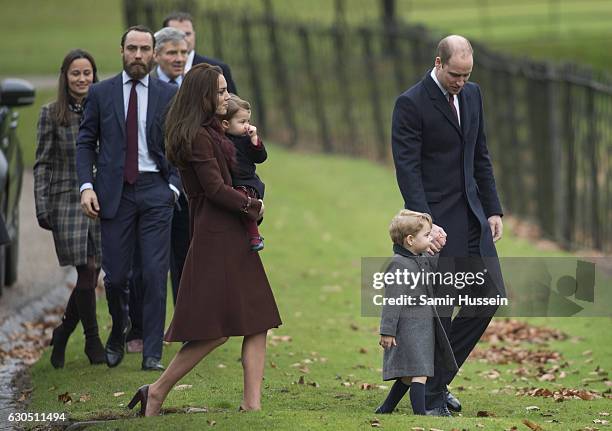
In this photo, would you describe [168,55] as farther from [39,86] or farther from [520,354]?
[39,86]

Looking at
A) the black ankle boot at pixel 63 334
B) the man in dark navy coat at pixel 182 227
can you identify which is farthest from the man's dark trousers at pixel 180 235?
the black ankle boot at pixel 63 334

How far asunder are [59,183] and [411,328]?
3113 mm

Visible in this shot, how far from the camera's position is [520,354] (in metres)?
11.4

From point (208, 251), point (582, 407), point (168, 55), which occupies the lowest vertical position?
point (582, 407)

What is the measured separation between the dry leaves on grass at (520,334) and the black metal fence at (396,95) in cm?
391

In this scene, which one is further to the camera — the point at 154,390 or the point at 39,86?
the point at 39,86

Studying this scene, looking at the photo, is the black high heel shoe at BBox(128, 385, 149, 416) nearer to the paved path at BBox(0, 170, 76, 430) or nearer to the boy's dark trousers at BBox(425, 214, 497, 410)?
the paved path at BBox(0, 170, 76, 430)

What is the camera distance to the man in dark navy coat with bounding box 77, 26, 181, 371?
9344mm

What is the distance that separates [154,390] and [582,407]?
8.49ft

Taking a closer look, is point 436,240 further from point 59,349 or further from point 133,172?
point 59,349

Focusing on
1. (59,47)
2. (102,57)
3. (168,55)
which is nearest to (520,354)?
(168,55)

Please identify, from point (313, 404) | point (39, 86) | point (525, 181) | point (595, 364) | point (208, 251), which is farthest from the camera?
point (39, 86)

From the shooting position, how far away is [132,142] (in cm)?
941

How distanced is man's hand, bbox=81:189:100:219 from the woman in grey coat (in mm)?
2200
